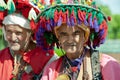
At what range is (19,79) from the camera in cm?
421

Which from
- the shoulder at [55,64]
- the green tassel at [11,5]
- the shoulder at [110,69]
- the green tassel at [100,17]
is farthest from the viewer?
the green tassel at [11,5]

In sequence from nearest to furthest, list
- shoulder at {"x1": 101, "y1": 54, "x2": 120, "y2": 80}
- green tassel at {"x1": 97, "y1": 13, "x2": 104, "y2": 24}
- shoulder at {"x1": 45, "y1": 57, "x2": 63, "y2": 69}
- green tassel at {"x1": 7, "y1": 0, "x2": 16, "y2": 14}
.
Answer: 1. shoulder at {"x1": 101, "y1": 54, "x2": 120, "y2": 80}
2. green tassel at {"x1": 97, "y1": 13, "x2": 104, "y2": 24}
3. shoulder at {"x1": 45, "y1": 57, "x2": 63, "y2": 69}
4. green tassel at {"x1": 7, "y1": 0, "x2": 16, "y2": 14}

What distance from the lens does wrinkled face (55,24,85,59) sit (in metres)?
3.78

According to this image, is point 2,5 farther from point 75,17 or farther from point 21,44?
point 75,17

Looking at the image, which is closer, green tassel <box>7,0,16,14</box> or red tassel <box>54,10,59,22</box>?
red tassel <box>54,10,59,22</box>

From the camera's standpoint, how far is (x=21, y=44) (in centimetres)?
418

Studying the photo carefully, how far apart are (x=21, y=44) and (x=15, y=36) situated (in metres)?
0.11

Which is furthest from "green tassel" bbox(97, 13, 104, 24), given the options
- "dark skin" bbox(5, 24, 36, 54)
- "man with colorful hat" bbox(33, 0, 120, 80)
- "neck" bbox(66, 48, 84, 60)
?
"dark skin" bbox(5, 24, 36, 54)

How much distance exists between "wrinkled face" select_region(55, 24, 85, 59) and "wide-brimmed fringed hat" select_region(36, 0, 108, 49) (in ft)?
0.22

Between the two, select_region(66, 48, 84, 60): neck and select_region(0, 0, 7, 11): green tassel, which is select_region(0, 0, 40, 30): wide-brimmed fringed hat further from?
select_region(66, 48, 84, 60): neck

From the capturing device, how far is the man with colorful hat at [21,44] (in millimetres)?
4133

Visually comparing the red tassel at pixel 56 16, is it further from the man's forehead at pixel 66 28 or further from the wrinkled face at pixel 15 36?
the wrinkled face at pixel 15 36

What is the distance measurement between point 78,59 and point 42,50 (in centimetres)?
47

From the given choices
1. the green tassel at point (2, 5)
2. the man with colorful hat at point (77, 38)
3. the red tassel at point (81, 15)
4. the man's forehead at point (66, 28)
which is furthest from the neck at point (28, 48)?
the red tassel at point (81, 15)
